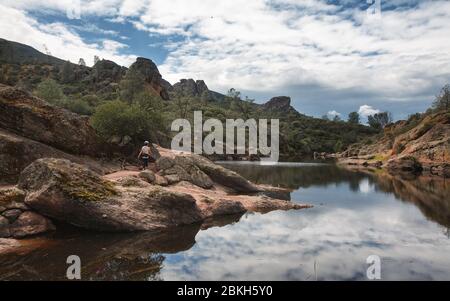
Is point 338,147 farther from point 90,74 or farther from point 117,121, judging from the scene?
point 117,121

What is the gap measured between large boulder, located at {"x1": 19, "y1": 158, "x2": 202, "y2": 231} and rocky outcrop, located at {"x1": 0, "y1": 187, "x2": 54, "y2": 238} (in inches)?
15.5

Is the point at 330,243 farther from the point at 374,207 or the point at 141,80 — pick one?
the point at 141,80

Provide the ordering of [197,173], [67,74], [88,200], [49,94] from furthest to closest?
[67,74]
[49,94]
[197,173]
[88,200]

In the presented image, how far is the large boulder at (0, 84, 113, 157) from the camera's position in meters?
26.5

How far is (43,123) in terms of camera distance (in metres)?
27.8

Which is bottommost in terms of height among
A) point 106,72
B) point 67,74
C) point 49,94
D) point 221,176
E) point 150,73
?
point 221,176

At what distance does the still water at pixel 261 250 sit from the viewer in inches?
571

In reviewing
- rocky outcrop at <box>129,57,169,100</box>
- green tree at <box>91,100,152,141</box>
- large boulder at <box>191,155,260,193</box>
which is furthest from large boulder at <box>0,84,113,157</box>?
rocky outcrop at <box>129,57,169,100</box>

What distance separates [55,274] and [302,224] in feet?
51.2

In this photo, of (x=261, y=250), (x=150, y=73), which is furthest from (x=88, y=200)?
(x=150, y=73)

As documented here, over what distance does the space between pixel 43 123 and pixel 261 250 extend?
63.6 ft

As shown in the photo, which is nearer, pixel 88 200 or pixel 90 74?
pixel 88 200

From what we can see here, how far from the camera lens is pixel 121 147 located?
3828 cm

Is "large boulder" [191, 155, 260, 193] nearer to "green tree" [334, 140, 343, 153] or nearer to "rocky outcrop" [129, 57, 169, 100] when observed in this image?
"rocky outcrop" [129, 57, 169, 100]
